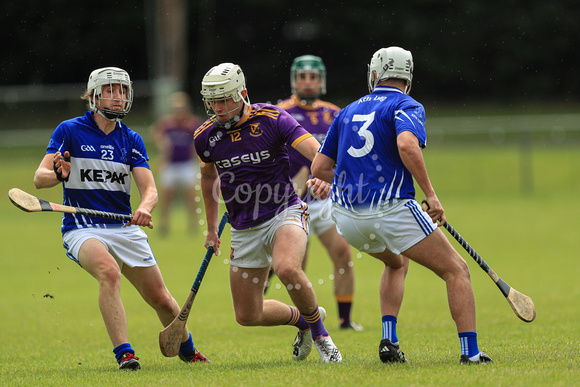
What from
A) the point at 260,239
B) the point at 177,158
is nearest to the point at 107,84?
the point at 260,239

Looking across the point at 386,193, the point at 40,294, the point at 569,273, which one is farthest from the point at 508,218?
the point at 386,193

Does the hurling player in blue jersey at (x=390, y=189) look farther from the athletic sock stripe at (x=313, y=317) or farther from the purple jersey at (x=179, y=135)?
the purple jersey at (x=179, y=135)

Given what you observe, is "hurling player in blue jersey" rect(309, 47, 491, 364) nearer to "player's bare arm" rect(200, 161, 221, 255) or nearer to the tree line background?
"player's bare arm" rect(200, 161, 221, 255)

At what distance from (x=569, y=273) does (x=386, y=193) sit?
6.14 metres

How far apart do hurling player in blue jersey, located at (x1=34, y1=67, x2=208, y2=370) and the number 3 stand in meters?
1.47

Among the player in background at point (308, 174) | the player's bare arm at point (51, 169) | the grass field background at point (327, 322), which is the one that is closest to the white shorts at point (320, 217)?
the player in background at point (308, 174)

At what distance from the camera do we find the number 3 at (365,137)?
525 cm

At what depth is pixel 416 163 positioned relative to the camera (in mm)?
4969

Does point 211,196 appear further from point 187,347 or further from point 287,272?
point 187,347

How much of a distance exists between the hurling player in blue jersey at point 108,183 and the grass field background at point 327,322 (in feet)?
2.16

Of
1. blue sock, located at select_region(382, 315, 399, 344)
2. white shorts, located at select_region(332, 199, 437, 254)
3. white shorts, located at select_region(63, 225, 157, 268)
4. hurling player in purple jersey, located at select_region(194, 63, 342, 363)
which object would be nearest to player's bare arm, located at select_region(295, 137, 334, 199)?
hurling player in purple jersey, located at select_region(194, 63, 342, 363)

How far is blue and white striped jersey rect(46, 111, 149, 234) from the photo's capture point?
5832 millimetres

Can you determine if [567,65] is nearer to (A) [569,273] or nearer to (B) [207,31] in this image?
(B) [207,31]

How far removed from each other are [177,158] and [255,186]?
34.7ft
